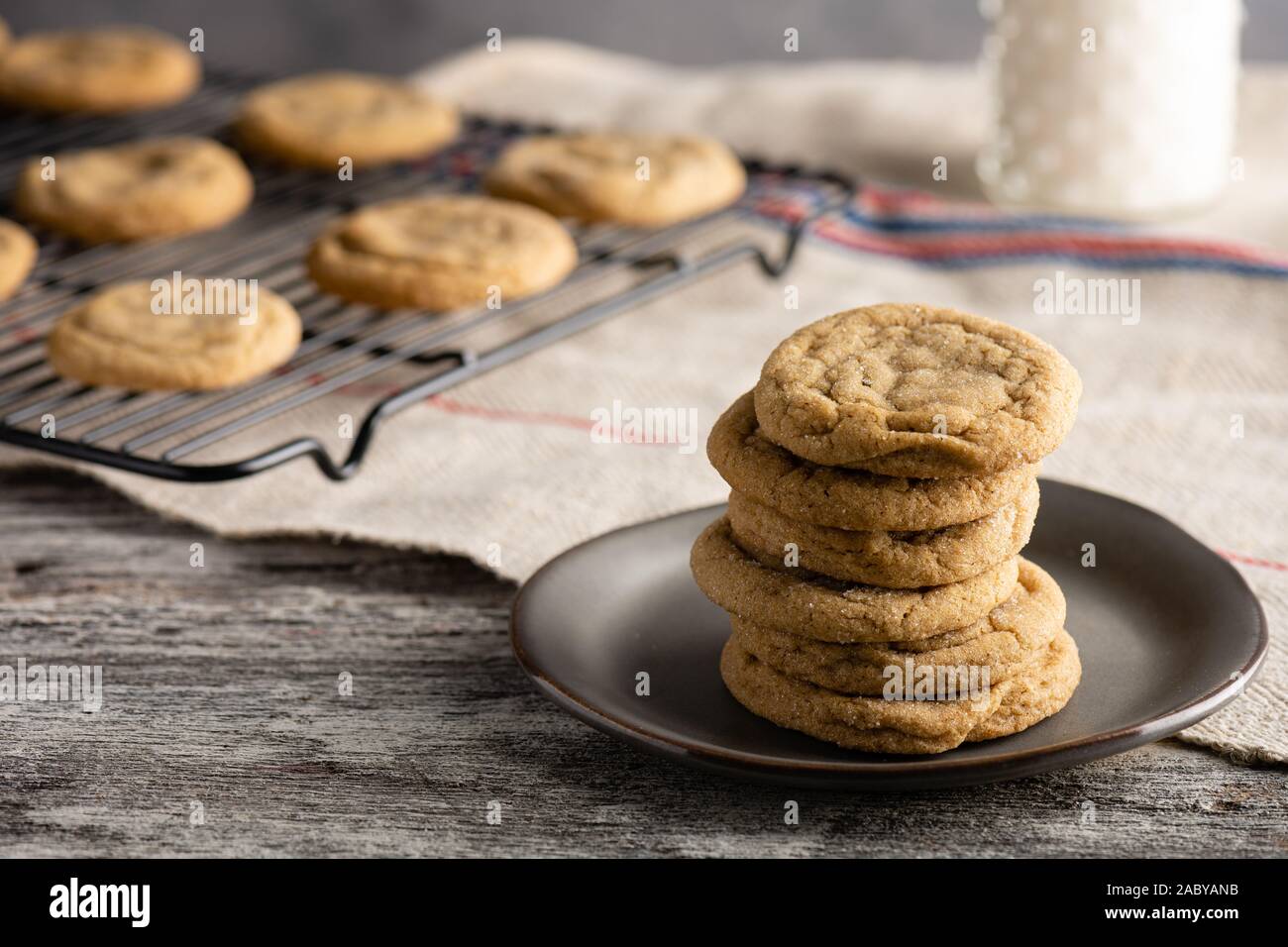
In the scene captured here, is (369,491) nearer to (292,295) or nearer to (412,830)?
(292,295)

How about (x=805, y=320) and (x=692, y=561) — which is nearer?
(x=692, y=561)

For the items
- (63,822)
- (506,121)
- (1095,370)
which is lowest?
(63,822)

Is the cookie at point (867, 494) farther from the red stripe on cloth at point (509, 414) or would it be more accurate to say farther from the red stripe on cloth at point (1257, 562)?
the red stripe on cloth at point (509, 414)

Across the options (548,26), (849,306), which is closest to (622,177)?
(849,306)

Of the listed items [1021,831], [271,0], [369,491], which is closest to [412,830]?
[1021,831]

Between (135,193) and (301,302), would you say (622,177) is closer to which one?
(301,302)

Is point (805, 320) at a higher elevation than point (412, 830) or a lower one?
higher
